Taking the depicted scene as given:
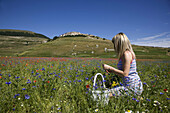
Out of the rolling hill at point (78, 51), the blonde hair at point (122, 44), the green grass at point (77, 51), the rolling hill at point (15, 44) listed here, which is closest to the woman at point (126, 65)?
the blonde hair at point (122, 44)

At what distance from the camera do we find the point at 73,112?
179cm

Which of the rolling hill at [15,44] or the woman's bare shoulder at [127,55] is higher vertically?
the rolling hill at [15,44]

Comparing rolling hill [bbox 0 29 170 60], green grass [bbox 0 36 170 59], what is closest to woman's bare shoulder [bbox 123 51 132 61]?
rolling hill [bbox 0 29 170 60]

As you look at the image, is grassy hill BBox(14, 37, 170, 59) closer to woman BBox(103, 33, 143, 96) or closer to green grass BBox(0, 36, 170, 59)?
green grass BBox(0, 36, 170, 59)

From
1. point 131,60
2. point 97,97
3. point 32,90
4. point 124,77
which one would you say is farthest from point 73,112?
point 131,60

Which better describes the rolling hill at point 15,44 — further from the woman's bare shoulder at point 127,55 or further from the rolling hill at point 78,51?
the woman's bare shoulder at point 127,55

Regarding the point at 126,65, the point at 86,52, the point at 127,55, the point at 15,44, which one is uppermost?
the point at 15,44

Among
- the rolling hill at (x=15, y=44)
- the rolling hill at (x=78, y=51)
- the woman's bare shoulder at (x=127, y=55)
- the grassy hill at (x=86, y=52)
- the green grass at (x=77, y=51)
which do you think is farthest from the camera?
the rolling hill at (x=15, y=44)

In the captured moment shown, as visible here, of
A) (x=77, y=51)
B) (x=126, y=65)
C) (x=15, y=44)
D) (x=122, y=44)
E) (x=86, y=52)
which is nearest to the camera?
(x=126, y=65)

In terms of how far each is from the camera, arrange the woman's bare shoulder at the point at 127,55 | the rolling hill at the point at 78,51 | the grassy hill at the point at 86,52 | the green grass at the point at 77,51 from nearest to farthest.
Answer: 1. the woman's bare shoulder at the point at 127,55
2. the grassy hill at the point at 86,52
3. the green grass at the point at 77,51
4. the rolling hill at the point at 78,51

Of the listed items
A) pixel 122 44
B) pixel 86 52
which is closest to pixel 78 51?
pixel 86 52

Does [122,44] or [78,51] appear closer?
[122,44]

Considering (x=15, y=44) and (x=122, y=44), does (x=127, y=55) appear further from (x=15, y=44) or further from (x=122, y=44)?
(x=15, y=44)

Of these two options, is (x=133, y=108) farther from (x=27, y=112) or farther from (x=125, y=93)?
(x=27, y=112)
